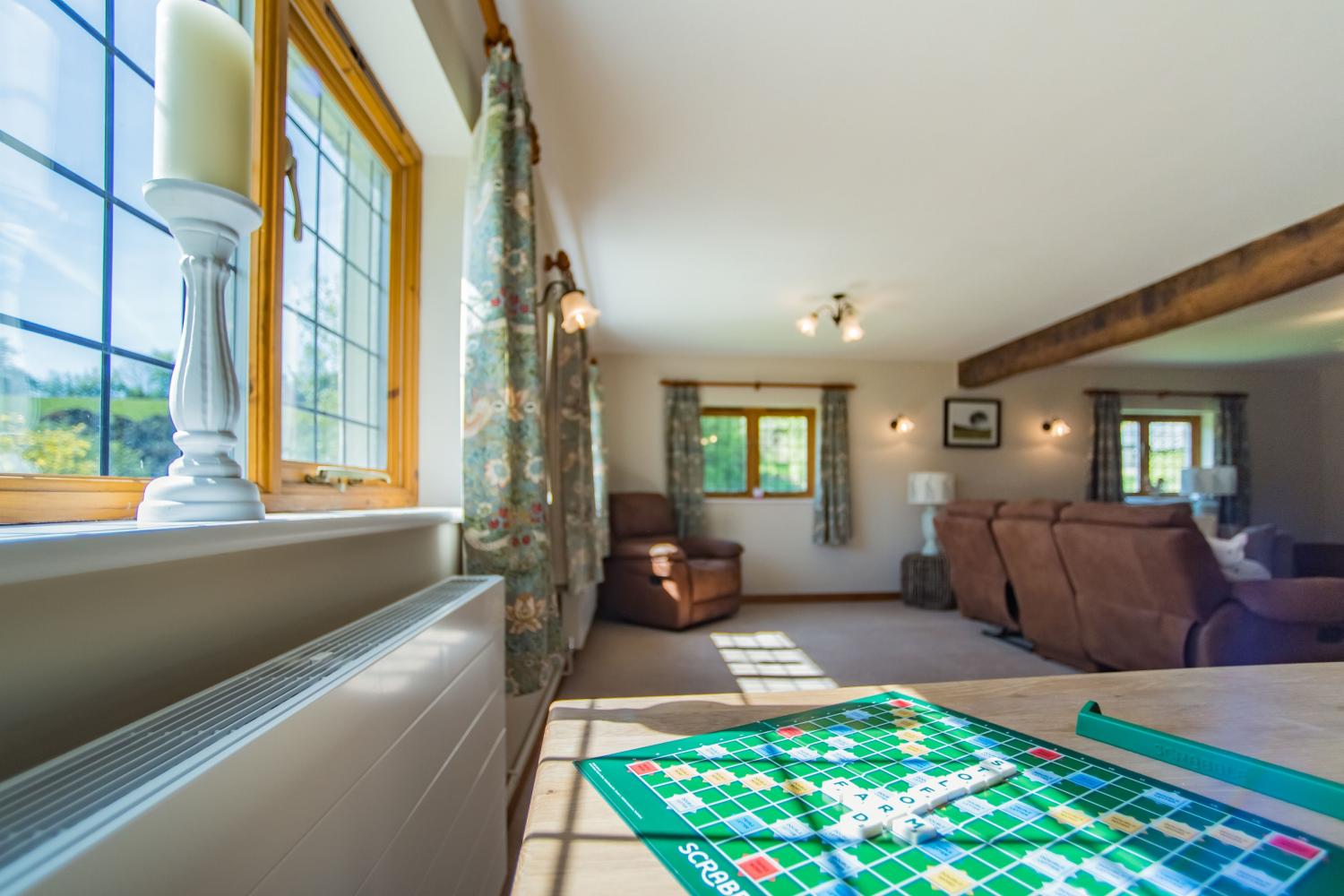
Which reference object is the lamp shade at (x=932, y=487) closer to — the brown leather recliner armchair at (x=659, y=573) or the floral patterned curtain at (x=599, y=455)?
the brown leather recliner armchair at (x=659, y=573)

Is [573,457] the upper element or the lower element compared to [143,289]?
lower

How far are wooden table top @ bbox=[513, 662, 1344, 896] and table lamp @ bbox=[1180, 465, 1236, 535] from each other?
21.3ft

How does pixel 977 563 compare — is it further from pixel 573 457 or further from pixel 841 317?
pixel 573 457

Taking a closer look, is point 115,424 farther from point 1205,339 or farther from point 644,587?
point 1205,339

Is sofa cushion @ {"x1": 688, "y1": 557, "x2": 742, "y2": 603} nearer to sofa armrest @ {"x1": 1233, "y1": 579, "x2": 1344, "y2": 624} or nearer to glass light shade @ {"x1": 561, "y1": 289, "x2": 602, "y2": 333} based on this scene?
glass light shade @ {"x1": 561, "y1": 289, "x2": 602, "y2": 333}

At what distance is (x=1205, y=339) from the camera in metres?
5.14

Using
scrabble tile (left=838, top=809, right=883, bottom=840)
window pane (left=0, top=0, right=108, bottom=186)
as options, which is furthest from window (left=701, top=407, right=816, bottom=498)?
scrabble tile (left=838, top=809, right=883, bottom=840)

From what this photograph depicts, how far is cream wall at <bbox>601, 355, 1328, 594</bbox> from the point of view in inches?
253

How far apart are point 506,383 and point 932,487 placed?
5480 mm

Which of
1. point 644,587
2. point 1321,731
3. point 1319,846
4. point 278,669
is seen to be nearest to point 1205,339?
point 644,587

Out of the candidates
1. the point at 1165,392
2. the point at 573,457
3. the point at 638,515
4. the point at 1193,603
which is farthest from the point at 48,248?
the point at 1165,392

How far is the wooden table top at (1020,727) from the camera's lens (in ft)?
1.64

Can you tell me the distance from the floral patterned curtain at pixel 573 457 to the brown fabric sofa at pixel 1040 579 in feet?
8.99

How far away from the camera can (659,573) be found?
4.96 meters
